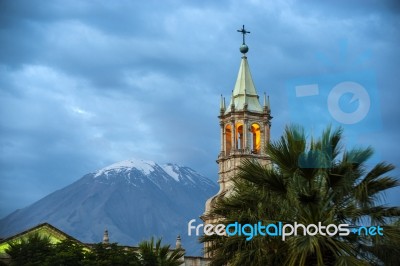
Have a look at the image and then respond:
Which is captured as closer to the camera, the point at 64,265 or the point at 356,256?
the point at 356,256

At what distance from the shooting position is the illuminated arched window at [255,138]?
77.8 m

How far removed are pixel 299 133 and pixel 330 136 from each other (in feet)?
3.04

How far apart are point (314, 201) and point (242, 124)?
53874 millimetres

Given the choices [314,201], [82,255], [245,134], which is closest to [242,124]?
[245,134]

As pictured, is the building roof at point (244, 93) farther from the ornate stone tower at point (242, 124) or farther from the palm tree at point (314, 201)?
the palm tree at point (314, 201)

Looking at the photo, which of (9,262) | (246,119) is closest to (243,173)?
(9,262)

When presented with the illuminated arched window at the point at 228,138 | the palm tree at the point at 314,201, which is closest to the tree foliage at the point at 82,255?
the palm tree at the point at 314,201

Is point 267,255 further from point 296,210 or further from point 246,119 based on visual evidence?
point 246,119

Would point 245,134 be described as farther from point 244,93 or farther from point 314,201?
point 314,201

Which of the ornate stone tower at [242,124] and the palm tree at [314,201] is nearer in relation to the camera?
the palm tree at [314,201]

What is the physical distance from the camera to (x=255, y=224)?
24.1 metres

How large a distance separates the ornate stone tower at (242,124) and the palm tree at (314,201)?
51342 mm

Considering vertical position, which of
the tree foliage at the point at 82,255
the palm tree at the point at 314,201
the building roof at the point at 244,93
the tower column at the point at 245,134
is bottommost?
the palm tree at the point at 314,201

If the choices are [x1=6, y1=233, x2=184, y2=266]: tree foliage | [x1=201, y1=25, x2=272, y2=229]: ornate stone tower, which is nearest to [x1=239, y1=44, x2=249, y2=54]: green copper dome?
[x1=201, y1=25, x2=272, y2=229]: ornate stone tower
